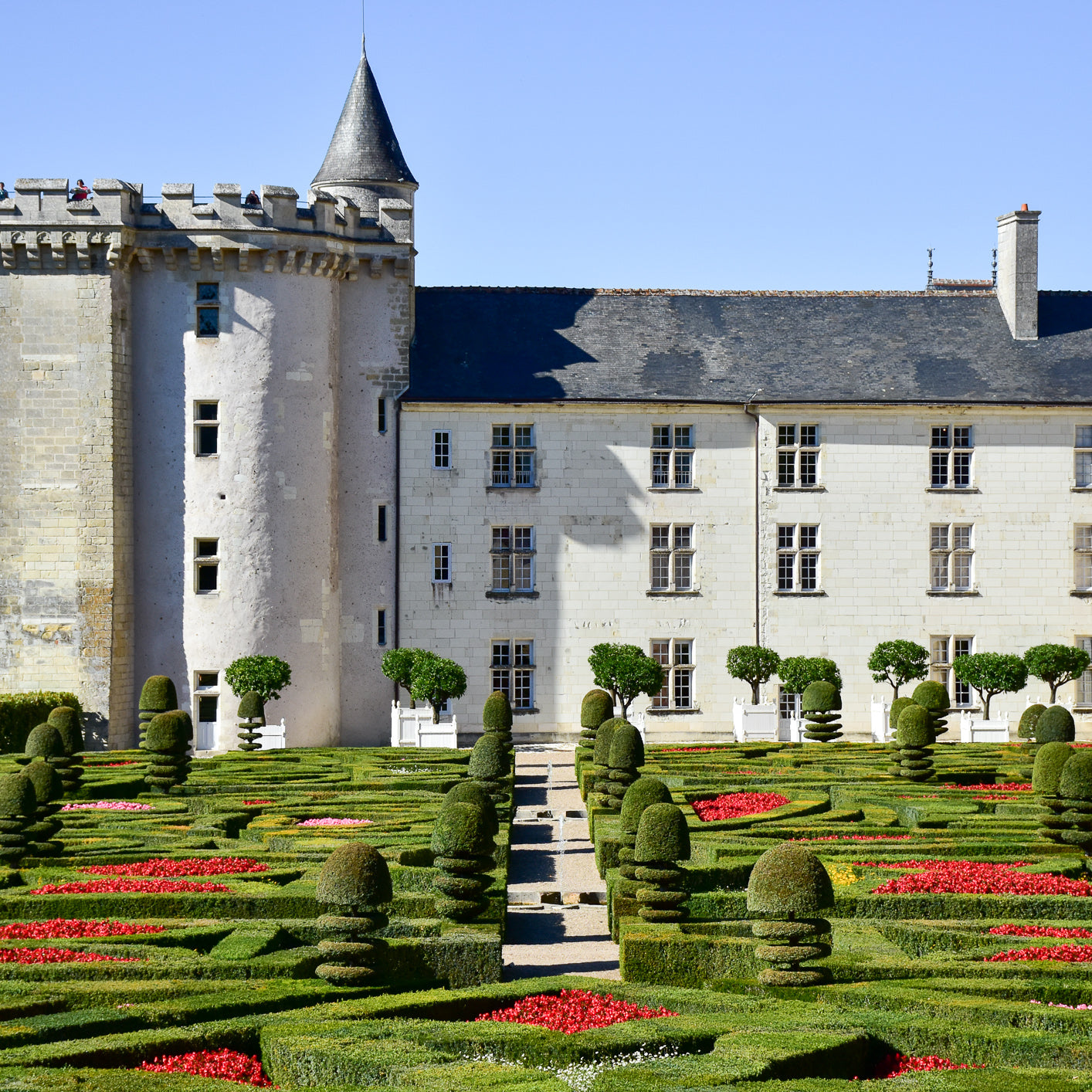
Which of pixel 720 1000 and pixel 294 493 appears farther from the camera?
pixel 294 493

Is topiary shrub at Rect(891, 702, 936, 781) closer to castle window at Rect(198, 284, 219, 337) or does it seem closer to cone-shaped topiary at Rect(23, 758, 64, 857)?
cone-shaped topiary at Rect(23, 758, 64, 857)

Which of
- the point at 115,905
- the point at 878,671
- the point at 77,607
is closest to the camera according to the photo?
the point at 115,905

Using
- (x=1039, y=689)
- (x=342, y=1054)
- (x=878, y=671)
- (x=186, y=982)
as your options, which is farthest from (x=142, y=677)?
(x=342, y=1054)

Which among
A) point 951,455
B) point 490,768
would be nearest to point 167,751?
point 490,768

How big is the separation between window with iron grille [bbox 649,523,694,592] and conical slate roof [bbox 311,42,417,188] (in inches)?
464

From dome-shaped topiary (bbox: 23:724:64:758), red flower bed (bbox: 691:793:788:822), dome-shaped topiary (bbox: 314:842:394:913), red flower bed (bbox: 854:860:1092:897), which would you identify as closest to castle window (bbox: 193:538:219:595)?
dome-shaped topiary (bbox: 23:724:64:758)

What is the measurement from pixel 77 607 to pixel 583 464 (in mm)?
13238

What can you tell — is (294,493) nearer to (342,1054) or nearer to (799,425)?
(799,425)

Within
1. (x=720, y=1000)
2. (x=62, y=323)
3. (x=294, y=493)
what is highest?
(x=62, y=323)

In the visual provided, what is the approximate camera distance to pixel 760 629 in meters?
43.7

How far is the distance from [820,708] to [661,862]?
19.4 m

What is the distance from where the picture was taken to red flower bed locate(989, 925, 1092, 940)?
52.6 ft

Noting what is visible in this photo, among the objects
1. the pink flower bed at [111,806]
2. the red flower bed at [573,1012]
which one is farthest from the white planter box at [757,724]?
the red flower bed at [573,1012]

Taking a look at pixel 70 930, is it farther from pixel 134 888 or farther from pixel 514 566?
pixel 514 566
